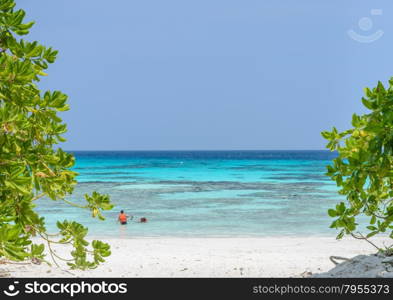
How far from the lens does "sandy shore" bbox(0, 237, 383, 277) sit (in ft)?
25.3

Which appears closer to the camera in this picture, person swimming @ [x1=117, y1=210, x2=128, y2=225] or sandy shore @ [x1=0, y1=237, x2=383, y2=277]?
sandy shore @ [x1=0, y1=237, x2=383, y2=277]

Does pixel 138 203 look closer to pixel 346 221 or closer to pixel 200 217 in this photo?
pixel 200 217

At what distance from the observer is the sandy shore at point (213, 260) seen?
770cm

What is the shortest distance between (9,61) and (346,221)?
367 centimetres

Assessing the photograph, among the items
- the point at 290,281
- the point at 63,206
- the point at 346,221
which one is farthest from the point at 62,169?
the point at 63,206

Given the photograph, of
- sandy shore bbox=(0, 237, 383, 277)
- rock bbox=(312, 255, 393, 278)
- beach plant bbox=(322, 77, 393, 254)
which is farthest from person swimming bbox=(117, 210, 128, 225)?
beach plant bbox=(322, 77, 393, 254)

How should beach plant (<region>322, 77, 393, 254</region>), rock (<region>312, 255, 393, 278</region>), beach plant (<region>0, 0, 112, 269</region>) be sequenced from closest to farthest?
1. beach plant (<region>0, 0, 112, 269</region>)
2. beach plant (<region>322, 77, 393, 254</region>)
3. rock (<region>312, 255, 393, 278</region>)

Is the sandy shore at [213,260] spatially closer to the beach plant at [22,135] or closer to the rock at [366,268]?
the rock at [366,268]

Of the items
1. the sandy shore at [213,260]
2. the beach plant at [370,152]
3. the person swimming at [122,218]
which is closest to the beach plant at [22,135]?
the sandy shore at [213,260]

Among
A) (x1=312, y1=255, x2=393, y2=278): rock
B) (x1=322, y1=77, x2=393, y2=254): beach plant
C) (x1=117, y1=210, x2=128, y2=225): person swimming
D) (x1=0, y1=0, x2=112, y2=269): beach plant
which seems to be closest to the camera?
(x1=0, y1=0, x2=112, y2=269): beach plant

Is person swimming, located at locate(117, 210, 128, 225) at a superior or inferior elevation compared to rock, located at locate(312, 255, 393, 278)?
superior

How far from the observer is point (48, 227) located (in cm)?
1908

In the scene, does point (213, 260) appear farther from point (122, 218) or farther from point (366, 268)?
point (122, 218)

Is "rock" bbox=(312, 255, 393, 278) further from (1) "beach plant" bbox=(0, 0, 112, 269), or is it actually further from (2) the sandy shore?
(1) "beach plant" bbox=(0, 0, 112, 269)
